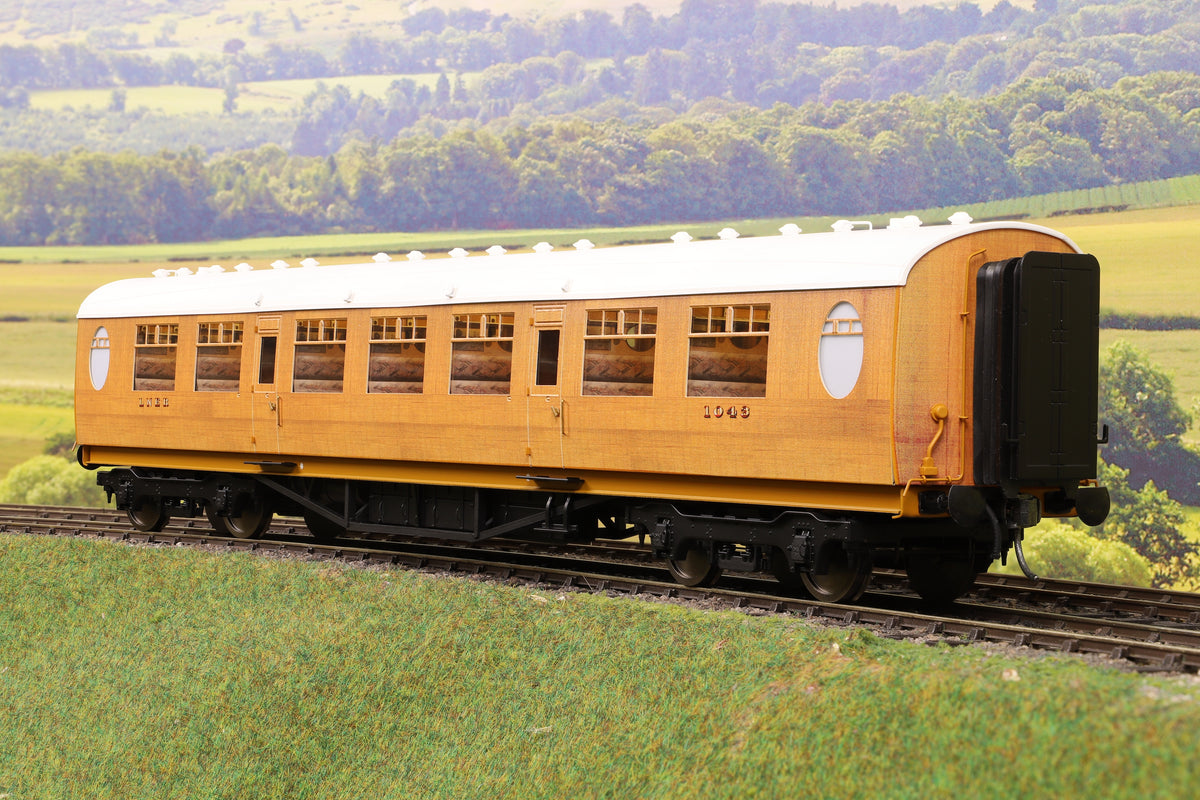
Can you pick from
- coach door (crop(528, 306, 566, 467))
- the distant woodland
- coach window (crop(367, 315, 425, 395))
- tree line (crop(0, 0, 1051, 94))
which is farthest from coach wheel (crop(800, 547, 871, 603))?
tree line (crop(0, 0, 1051, 94))

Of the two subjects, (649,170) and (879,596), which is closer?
(879,596)

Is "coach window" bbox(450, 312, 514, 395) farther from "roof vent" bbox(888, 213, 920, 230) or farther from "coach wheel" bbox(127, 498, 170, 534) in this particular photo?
"coach wheel" bbox(127, 498, 170, 534)

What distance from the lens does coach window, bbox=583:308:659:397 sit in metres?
12.7

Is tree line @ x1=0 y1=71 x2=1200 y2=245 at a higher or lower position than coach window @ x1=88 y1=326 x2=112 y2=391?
higher

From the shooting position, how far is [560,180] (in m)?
62.8

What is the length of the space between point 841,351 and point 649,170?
50.7 m

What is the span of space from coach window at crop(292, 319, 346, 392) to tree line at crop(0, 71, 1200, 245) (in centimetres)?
3886

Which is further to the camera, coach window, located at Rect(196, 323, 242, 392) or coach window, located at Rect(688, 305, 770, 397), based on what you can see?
coach window, located at Rect(196, 323, 242, 392)

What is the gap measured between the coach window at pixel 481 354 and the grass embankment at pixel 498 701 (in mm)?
2219

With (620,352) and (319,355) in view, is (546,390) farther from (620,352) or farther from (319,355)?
(319,355)

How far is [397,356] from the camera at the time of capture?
1511 centimetres

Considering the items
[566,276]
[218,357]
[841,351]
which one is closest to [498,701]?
[841,351]

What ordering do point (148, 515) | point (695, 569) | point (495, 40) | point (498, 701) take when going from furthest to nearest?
point (495, 40)
point (148, 515)
point (695, 569)
point (498, 701)

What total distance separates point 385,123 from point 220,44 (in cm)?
2489
